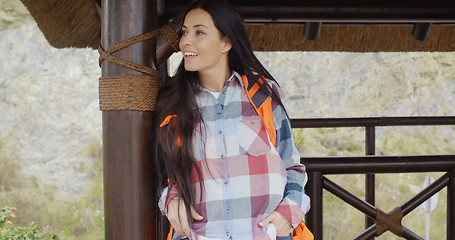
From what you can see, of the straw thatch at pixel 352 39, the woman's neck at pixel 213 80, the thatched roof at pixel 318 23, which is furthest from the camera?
the straw thatch at pixel 352 39

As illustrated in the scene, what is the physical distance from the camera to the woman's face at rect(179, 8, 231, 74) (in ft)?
3.94

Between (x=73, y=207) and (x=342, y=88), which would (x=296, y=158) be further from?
(x=342, y=88)

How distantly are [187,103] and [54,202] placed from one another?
8561 millimetres

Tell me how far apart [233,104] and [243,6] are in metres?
0.85

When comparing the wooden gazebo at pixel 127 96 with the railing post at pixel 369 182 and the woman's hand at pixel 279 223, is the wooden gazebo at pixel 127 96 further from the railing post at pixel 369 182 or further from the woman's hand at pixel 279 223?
the railing post at pixel 369 182

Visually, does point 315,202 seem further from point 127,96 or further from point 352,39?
point 352,39

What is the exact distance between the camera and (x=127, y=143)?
1216 millimetres

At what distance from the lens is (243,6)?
1.96 m

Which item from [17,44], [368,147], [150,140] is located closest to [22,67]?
[17,44]

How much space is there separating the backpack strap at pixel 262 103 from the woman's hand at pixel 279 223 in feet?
0.61

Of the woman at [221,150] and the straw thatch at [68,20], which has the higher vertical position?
the straw thatch at [68,20]

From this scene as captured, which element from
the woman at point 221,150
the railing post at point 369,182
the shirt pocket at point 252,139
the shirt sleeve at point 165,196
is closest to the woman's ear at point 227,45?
the woman at point 221,150

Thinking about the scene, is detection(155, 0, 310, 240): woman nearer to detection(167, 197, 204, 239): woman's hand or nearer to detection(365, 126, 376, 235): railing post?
detection(167, 197, 204, 239): woman's hand

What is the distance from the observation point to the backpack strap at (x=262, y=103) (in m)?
1.21
